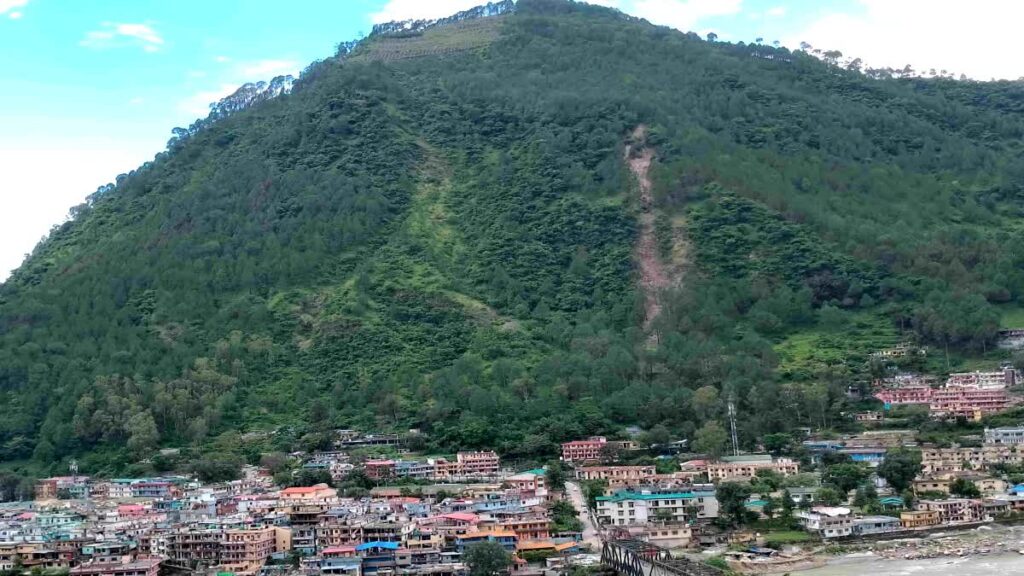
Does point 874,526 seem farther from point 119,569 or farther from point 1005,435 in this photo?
point 119,569

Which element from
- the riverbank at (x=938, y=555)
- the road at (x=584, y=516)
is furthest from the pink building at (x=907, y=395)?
the road at (x=584, y=516)

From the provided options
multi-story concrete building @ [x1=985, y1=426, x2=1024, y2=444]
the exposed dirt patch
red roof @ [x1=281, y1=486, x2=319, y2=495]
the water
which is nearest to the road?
the water

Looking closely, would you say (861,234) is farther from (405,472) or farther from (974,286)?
(405,472)

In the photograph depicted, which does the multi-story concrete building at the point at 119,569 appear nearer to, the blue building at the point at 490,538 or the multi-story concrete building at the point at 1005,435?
the blue building at the point at 490,538

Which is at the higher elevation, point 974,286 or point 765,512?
point 974,286

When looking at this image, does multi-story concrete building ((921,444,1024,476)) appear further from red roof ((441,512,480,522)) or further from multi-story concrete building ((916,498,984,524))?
red roof ((441,512,480,522))

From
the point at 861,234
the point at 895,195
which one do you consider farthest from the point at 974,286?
the point at 895,195
